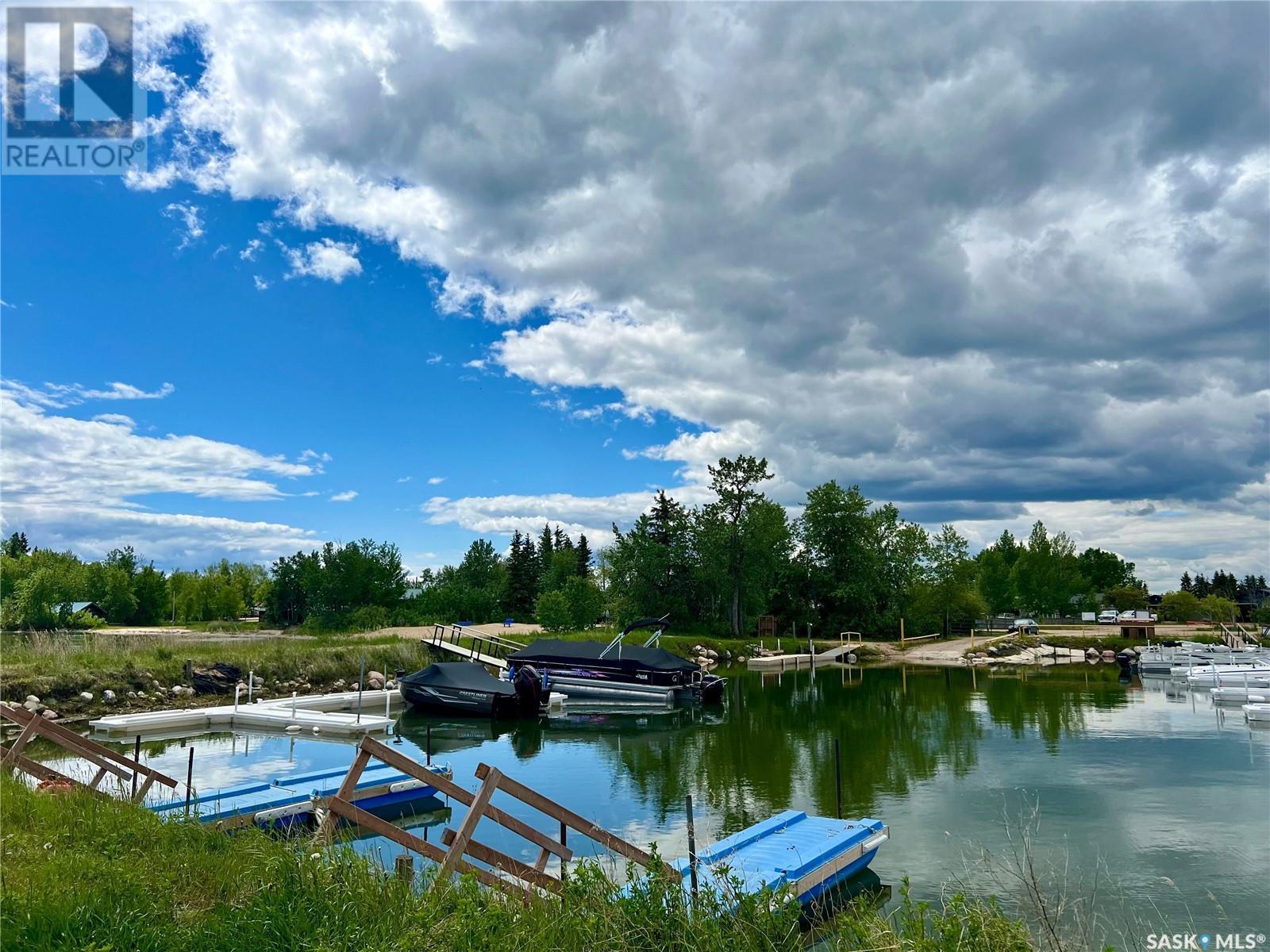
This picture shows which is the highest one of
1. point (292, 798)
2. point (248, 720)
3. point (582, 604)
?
point (582, 604)

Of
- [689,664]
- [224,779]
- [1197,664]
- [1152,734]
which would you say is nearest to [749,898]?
[224,779]

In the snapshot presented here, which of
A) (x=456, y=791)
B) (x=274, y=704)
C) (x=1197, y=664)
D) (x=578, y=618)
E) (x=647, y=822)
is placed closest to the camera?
(x=456, y=791)

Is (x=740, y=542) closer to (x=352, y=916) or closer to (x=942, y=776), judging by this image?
(x=942, y=776)

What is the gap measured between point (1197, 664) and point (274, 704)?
48.8m

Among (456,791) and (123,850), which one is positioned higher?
(456,791)

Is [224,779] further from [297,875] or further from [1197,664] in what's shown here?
[1197,664]

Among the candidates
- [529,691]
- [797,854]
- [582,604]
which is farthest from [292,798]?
[582,604]

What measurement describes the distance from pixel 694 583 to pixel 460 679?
3883cm

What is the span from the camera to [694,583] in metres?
68.8

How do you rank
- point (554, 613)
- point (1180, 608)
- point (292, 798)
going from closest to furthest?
point (292, 798), point (554, 613), point (1180, 608)

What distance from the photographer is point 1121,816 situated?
16.3 meters

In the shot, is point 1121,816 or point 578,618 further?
point 578,618

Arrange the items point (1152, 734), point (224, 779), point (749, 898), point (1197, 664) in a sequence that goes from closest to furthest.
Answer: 1. point (749, 898)
2. point (224, 779)
3. point (1152, 734)
4. point (1197, 664)

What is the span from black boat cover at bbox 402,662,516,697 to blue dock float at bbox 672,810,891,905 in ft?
66.6
